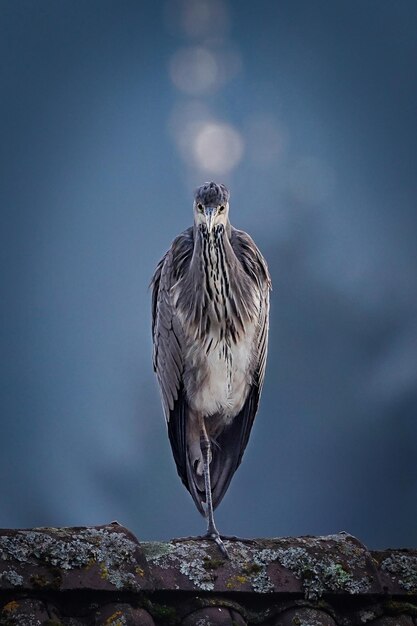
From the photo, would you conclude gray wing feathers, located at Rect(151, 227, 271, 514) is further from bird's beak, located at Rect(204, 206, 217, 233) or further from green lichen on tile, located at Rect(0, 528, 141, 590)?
green lichen on tile, located at Rect(0, 528, 141, 590)

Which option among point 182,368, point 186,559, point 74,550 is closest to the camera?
point 74,550

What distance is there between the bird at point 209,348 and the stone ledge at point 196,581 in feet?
8.37

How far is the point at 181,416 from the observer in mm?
7176

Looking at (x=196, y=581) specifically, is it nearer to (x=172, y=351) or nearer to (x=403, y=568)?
(x=403, y=568)

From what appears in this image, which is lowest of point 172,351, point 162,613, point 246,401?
point 162,613

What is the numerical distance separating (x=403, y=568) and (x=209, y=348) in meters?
2.89

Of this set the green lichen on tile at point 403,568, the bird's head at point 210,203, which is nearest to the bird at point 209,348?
the bird's head at point 210,203

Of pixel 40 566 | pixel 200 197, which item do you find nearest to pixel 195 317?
pixel 200 197

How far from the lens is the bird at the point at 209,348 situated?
273 inches

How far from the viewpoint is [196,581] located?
396 centimetres

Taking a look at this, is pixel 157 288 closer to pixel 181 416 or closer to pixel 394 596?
pixel 181 416

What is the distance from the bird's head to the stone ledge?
2868 millimetres

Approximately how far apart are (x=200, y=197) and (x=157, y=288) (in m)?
0.96

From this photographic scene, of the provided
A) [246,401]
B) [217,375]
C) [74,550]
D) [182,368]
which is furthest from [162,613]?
[246,401]
